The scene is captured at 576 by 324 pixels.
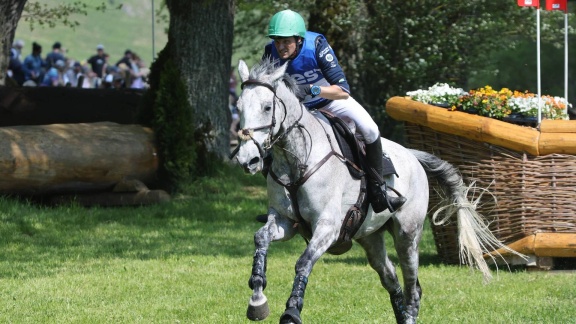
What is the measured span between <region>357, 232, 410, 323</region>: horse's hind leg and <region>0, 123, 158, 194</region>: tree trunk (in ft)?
24.1

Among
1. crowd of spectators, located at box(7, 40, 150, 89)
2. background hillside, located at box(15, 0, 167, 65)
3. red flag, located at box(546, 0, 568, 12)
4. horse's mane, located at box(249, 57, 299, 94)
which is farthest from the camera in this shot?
background hillside, located at box(15, 0, 167, 65)

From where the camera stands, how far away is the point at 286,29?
7043 millimetres

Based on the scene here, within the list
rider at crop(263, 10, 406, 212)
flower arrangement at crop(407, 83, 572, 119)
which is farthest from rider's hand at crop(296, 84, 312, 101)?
flower arrangement at crop(407, 83, 572, 119)

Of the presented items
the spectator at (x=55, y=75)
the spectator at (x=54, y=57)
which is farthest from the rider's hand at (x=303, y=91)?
the spectator at (x=54, y=57)

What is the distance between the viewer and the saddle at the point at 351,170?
24.4 ft

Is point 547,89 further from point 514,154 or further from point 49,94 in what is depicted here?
point 514,154

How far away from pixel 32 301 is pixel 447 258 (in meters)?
4.71

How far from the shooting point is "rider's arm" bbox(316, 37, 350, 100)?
7.29 metres

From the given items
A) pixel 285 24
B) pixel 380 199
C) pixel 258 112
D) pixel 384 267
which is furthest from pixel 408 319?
pixel 285 24

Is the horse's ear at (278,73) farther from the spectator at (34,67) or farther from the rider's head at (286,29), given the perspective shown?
the spectator at (34,67)

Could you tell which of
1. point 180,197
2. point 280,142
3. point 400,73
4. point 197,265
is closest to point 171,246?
point 197,265

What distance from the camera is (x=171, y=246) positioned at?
43.3 feet

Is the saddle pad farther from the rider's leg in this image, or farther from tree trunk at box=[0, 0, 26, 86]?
tree trunk at box=[0, 0, 26, 86]

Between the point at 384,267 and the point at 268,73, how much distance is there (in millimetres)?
2140
